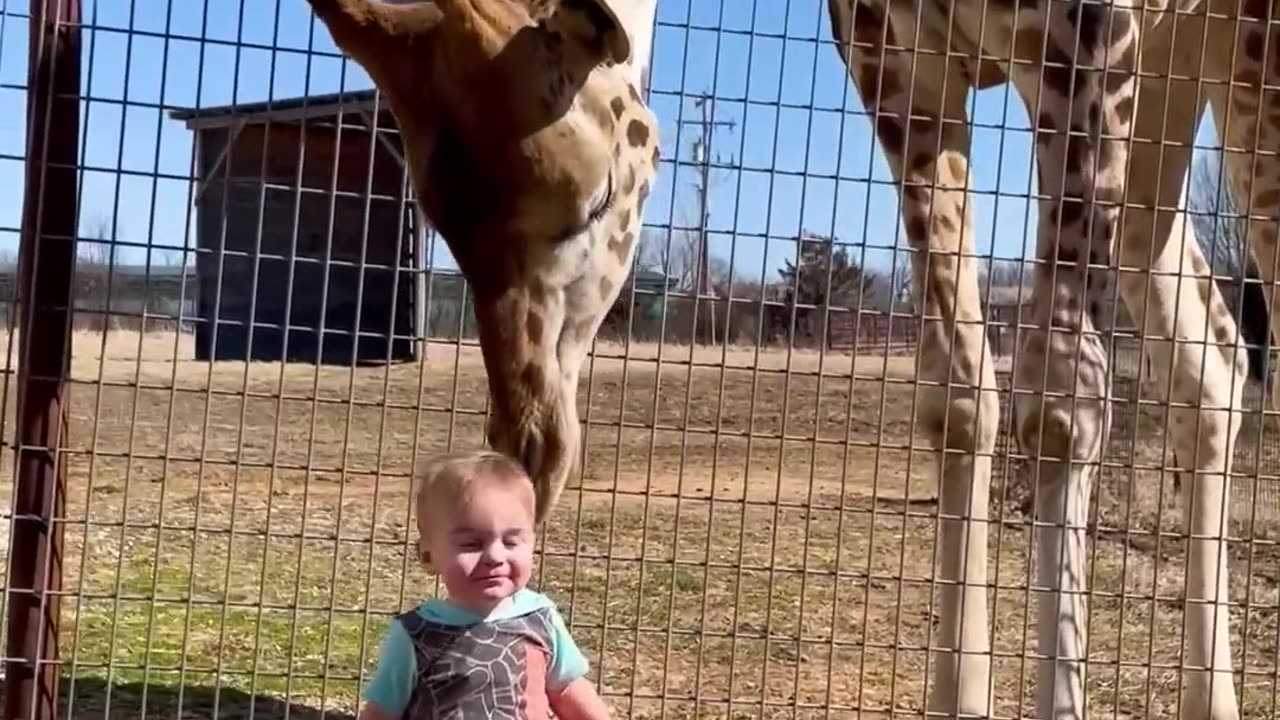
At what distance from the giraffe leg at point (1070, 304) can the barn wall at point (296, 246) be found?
1.17m

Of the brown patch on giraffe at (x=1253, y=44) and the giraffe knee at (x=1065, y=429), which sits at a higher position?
the brown patch on giraffe at (x=1253, y=44)

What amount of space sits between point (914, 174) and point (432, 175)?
138 centimetres

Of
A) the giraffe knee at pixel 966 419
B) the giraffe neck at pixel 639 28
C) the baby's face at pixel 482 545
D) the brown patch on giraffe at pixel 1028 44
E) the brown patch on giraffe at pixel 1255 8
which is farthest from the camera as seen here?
the brown patch on giraffe at pixel 1255 8

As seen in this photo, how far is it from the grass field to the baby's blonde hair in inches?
24.1

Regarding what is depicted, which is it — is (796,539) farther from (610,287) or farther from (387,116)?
(610,287)

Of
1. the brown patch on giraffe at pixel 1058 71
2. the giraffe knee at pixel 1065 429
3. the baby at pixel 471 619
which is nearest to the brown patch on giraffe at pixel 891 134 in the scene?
the brown patch on giraffe at pixel 1058 71

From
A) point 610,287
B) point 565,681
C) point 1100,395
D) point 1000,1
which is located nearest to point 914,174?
point 1000,1

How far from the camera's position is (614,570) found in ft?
15.7

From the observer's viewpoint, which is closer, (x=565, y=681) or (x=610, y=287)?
(x=565, y=681)

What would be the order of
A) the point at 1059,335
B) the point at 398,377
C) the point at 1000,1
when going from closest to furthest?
the point at 1059,335
the point at 1000,1
the point at 398,377

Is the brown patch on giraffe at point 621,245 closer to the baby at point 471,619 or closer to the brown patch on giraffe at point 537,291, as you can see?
the brown patch on giraffe at point 537,291

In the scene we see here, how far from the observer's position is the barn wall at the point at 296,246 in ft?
8.09

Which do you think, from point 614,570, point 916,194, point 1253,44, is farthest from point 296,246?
point 614,570

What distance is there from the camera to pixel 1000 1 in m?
3.02
